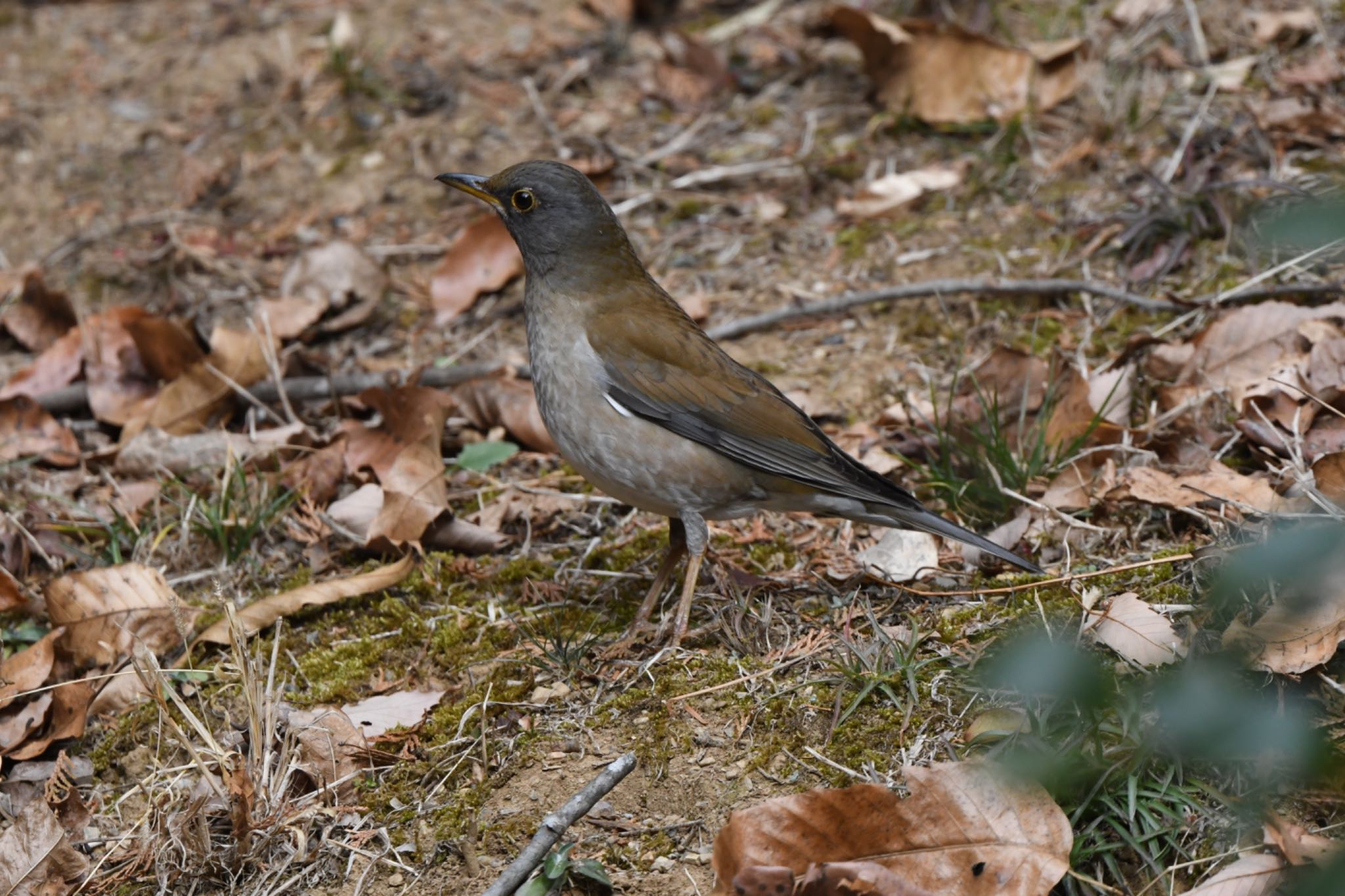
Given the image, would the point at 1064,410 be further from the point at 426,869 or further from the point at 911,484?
the point at 426,869

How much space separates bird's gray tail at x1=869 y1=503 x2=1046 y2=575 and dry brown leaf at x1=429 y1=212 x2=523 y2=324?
305cm

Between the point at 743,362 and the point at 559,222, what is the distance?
1.40 m

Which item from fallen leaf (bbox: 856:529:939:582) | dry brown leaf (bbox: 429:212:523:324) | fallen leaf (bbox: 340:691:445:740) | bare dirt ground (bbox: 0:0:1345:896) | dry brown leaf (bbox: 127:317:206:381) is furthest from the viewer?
dry brown leaf (bbox: 429:212:523:324)

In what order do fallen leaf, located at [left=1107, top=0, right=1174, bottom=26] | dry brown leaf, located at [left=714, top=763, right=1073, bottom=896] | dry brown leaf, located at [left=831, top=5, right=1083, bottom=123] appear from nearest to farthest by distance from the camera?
dry brown leaf, located at [left=714, top=763, right=1073, bottom=896], dry brown leaf, located at [left=831, top=5, right=1083, bottom=123], fallen leaf, located at [left=1107, top=0, right=1174, bottom=26]

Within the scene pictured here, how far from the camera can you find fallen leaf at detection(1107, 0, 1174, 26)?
22.9ft

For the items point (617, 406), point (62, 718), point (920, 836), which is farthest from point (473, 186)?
point (920, 836)

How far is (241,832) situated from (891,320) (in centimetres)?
374

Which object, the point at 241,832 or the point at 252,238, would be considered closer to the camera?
the point at 241,832

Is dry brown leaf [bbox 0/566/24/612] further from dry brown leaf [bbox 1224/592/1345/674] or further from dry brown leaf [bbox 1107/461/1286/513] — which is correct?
dry brown leaf [bbox 1224/592/1345/674]

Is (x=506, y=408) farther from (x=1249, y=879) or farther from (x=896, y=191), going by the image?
(x=1249, y=879)

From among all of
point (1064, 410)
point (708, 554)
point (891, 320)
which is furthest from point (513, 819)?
point (891, 320)

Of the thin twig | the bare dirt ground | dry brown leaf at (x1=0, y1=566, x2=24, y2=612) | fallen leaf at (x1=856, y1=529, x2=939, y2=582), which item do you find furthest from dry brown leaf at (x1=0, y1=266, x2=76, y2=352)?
the thin twig

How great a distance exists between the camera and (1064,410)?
4.93m

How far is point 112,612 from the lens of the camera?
4539 millimetres
